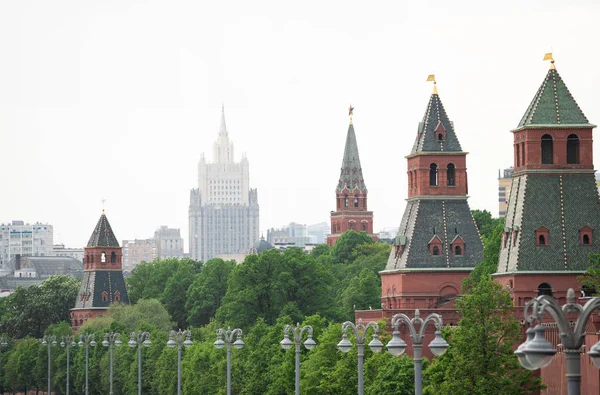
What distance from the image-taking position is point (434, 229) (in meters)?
114

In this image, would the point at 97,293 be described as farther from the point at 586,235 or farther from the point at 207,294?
the point at 586,235

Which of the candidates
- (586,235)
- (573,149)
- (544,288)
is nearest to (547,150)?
(573,149)

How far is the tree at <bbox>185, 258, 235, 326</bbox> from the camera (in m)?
178

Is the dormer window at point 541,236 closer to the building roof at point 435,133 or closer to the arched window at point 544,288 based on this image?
the arched window at point 544,288

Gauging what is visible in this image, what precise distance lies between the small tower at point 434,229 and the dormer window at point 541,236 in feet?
57.8

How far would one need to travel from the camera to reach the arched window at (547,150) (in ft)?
315

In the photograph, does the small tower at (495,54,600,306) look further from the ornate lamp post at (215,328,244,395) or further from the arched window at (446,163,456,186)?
the arched window at (446,163,456,186)

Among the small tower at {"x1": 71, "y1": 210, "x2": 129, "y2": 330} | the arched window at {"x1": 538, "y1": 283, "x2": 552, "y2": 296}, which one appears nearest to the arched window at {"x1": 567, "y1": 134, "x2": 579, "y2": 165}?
the arched window at {"x1": 538, "y1": 283, "x2": 552, "y2": 296}

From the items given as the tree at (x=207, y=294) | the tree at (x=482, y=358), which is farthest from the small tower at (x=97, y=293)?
the tree at (x=482, y=358)

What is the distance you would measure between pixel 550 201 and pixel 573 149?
3.70 meters

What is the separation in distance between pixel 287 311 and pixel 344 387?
189 ft

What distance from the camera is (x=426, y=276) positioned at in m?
113

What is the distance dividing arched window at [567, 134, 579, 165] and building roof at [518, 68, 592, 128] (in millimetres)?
910

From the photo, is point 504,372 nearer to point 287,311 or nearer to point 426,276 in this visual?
point 426,276
